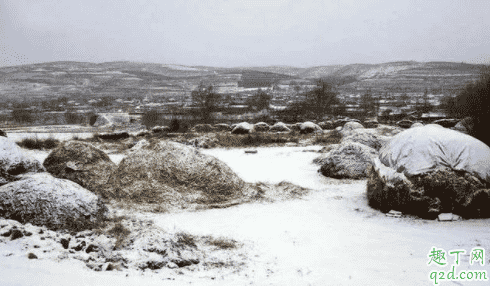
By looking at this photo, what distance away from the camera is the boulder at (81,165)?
25.0 feet

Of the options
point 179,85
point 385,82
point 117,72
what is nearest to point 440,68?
point 385,82

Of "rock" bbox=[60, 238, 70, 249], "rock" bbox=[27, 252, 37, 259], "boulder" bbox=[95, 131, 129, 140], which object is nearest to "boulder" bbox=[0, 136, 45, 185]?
"rock" bbox=[60, 238, 70, 249]

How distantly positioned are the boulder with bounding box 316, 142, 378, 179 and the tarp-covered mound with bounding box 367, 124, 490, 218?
2.71 meters

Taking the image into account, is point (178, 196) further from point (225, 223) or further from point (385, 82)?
point (385, 82)

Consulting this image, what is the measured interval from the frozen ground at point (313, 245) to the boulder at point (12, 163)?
2.60 meters

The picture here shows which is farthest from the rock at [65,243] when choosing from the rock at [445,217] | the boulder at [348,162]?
the boulder at [348,162]

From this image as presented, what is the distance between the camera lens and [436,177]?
5.86 metres

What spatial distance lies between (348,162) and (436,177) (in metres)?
3.75

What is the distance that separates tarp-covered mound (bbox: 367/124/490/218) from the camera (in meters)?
5.68

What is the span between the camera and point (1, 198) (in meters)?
4.70

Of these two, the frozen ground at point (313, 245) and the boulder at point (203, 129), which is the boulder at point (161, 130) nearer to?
the boulder at point (203, 129)

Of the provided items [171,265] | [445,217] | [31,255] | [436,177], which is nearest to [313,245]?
[171,265]

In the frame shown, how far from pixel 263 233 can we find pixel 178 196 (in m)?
2.54

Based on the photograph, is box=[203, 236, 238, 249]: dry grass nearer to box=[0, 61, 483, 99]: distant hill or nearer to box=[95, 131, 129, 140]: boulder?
box=[95, 131, 129, 140]: boulder
